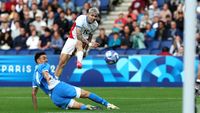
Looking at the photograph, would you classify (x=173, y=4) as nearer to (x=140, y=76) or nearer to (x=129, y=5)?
(x=129, y=5)

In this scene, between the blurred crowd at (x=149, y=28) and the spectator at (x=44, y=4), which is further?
the spectator at (x=44, y=4)

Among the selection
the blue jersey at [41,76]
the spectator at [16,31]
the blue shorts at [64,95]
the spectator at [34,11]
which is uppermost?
the spectator at [34,11]

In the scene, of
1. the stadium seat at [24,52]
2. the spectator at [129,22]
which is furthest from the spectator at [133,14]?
the stadium seat at [24,52]

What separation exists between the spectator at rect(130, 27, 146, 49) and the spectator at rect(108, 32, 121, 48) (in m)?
0.56

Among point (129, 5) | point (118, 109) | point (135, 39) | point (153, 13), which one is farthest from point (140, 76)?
point (118, 109)

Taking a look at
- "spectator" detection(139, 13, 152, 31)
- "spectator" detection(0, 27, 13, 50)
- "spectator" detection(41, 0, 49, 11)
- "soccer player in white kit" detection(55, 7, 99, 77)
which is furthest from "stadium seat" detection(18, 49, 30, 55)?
"soccer player in white kit" detection(55, 7, 99, 77)

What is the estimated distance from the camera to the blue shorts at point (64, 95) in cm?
1444

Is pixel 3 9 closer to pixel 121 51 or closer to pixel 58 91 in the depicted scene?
pixel 121 51

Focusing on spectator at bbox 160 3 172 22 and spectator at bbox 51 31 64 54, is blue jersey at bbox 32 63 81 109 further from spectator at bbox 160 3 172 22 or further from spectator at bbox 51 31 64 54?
spectator at bbox 160 3 172 22

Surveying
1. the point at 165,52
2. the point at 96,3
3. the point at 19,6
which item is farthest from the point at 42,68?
the point at 19,6

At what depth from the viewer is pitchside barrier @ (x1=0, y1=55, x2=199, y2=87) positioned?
23.7m

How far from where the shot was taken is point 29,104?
54.1 feet

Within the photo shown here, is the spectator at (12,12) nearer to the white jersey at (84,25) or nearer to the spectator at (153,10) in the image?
Result: the spectator at (153,10)

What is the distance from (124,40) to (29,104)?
1025 cm
